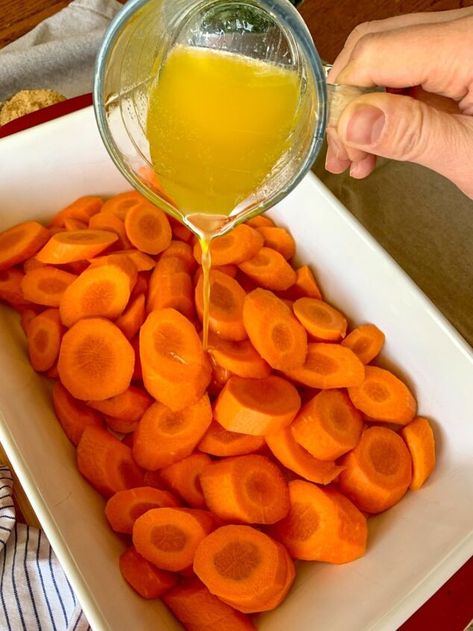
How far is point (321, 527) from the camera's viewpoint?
3.39 ft

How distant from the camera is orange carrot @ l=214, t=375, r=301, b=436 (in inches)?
42.6

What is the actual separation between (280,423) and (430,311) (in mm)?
300

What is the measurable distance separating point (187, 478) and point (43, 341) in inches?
13.4

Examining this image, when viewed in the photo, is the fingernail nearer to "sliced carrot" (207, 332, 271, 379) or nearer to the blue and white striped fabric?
"sliced carrot" (207, 332, 271, 379)

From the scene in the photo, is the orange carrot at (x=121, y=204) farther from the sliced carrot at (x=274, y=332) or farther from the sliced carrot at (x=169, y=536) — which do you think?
the sliced carrot at (x=169, y=536)

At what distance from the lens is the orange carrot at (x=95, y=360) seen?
1136 millimetres

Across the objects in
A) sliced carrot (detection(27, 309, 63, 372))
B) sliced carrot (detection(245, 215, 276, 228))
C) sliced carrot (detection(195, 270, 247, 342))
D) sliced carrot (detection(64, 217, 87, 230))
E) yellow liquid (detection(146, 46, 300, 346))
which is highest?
yellow liquid (detection(146, 46, 300, 346))

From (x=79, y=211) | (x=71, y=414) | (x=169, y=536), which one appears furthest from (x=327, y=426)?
(x=79, y=211)

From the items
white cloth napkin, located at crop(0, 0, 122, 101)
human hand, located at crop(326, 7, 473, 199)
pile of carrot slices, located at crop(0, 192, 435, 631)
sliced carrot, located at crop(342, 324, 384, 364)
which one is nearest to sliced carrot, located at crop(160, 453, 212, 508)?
pile of carrot slices, located at crop(0, 192, 435, 631)

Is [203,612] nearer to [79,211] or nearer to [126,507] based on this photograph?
[126,507]

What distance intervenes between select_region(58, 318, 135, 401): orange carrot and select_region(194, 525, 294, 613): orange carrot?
299mm

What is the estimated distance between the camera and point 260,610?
3.24 feet

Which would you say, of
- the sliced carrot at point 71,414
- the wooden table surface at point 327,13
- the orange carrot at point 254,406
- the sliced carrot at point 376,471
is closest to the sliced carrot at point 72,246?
the sliced carrot at point 71,414

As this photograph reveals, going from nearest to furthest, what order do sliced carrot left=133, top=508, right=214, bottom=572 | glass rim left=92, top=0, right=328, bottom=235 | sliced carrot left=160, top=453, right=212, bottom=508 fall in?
glass rim left=92, top=0, right=328, bottom=235, sliced carrot left=133, top=508, right=214, bottom=572, sliced carrot left=160, top=453, right=212, bottom=508
